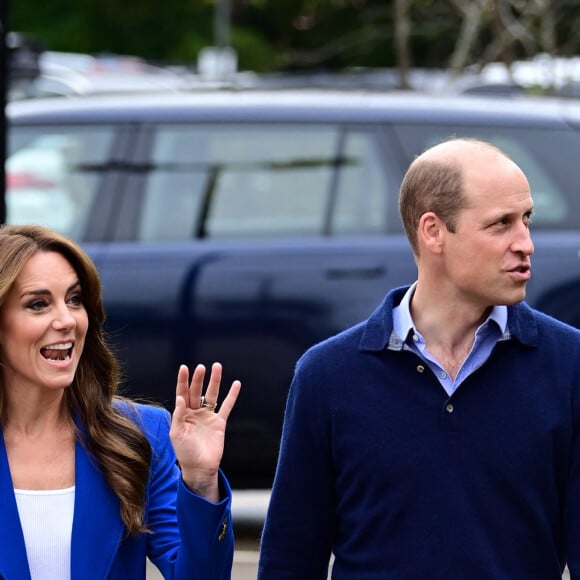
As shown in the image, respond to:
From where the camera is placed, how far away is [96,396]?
11.7 feet

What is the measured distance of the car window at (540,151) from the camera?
6625mm

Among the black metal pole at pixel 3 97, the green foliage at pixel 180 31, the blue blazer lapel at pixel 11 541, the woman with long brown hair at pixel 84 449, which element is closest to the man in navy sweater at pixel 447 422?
the woman with long brown hair at pixel 84 449

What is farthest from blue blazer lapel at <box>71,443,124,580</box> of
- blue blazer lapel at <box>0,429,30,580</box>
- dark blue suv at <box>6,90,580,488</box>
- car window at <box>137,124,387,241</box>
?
car window at <box>137,124,387,241</box>

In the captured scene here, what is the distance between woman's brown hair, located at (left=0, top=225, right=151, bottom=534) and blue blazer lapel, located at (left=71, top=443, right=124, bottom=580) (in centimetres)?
2

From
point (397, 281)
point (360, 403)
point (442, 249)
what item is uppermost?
point (442, 249)

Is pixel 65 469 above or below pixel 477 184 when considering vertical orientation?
below

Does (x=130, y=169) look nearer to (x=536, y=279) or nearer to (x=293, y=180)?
(x=293, y=180)

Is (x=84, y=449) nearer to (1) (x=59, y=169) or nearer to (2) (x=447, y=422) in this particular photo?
(2) (x=447, y=422)

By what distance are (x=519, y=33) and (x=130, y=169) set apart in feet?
24.9

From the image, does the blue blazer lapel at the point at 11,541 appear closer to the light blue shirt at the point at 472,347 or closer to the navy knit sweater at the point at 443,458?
the navy knit sweater at the point at 443,458

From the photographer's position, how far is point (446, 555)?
327cm

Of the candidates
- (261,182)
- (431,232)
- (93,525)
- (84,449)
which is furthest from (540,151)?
(93,525)

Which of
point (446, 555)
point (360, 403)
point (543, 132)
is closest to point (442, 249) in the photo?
point (360, 403)

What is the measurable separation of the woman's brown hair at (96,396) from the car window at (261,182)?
9.98 feet
